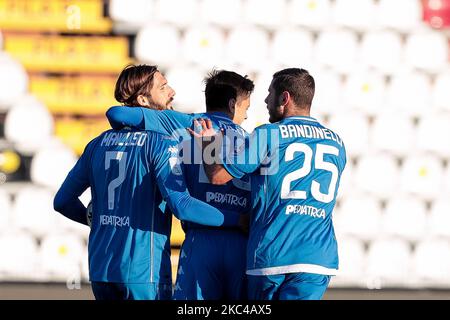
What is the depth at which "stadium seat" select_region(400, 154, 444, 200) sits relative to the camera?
10836 mm

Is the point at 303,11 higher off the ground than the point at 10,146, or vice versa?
the point at 303,11

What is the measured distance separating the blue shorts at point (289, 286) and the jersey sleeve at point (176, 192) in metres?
0.37

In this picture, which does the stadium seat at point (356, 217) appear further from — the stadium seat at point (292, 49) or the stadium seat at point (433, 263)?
the stadium seat at point (292, 49)

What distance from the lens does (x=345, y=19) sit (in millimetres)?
11055

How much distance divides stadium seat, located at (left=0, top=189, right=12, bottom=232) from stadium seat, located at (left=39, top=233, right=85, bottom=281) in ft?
1.29

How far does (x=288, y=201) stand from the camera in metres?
5.24

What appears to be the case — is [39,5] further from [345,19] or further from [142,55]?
[345,19]


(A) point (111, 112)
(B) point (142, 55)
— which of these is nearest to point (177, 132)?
(A) point (111, 112)

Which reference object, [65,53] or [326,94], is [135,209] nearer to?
[326,94]

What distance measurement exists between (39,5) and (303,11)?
269cm

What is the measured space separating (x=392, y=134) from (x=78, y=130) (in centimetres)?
317

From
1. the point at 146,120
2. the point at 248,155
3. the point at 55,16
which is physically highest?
the point at 55,16

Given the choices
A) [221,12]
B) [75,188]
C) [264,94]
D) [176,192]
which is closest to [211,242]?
[176,192]

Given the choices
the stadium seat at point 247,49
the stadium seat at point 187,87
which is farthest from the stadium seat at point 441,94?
the stadium seat at point 187,87
